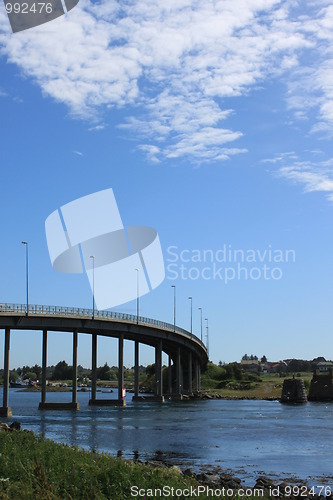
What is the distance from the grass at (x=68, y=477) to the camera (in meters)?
17.8

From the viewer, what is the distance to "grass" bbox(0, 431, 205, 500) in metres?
17.8

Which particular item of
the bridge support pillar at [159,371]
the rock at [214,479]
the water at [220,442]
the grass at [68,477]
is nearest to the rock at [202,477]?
the rock at [214,479]

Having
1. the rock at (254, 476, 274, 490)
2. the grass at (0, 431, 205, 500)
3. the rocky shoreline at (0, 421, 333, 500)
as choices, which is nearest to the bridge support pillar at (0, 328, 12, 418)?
the rocky shoreline at (0, 421, 333, 500)

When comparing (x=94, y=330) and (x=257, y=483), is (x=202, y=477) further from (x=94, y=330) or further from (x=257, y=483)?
(x=94, y=330)

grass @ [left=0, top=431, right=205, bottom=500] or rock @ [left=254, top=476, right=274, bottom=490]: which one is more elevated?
grass @ [left=0, top=431, right=205, bottom=500]

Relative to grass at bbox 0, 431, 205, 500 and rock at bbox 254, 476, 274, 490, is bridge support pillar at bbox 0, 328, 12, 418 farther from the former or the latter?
grass at bbox 0, 431, 205, 500

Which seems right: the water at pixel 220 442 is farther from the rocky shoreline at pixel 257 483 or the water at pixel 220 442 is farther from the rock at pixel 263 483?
the rock at pixel 263 483

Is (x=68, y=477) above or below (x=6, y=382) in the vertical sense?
below

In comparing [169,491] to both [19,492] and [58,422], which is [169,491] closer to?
[19,492]

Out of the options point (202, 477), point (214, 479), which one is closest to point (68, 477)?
point (202, 477)

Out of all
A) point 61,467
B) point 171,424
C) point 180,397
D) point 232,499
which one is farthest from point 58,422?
point 180,397

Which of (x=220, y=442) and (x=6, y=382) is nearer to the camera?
(x=220, y=442)

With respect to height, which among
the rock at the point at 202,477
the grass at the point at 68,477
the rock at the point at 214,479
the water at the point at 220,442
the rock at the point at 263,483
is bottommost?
the water at the point at 220,442

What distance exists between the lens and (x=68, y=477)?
1980 centimetres
